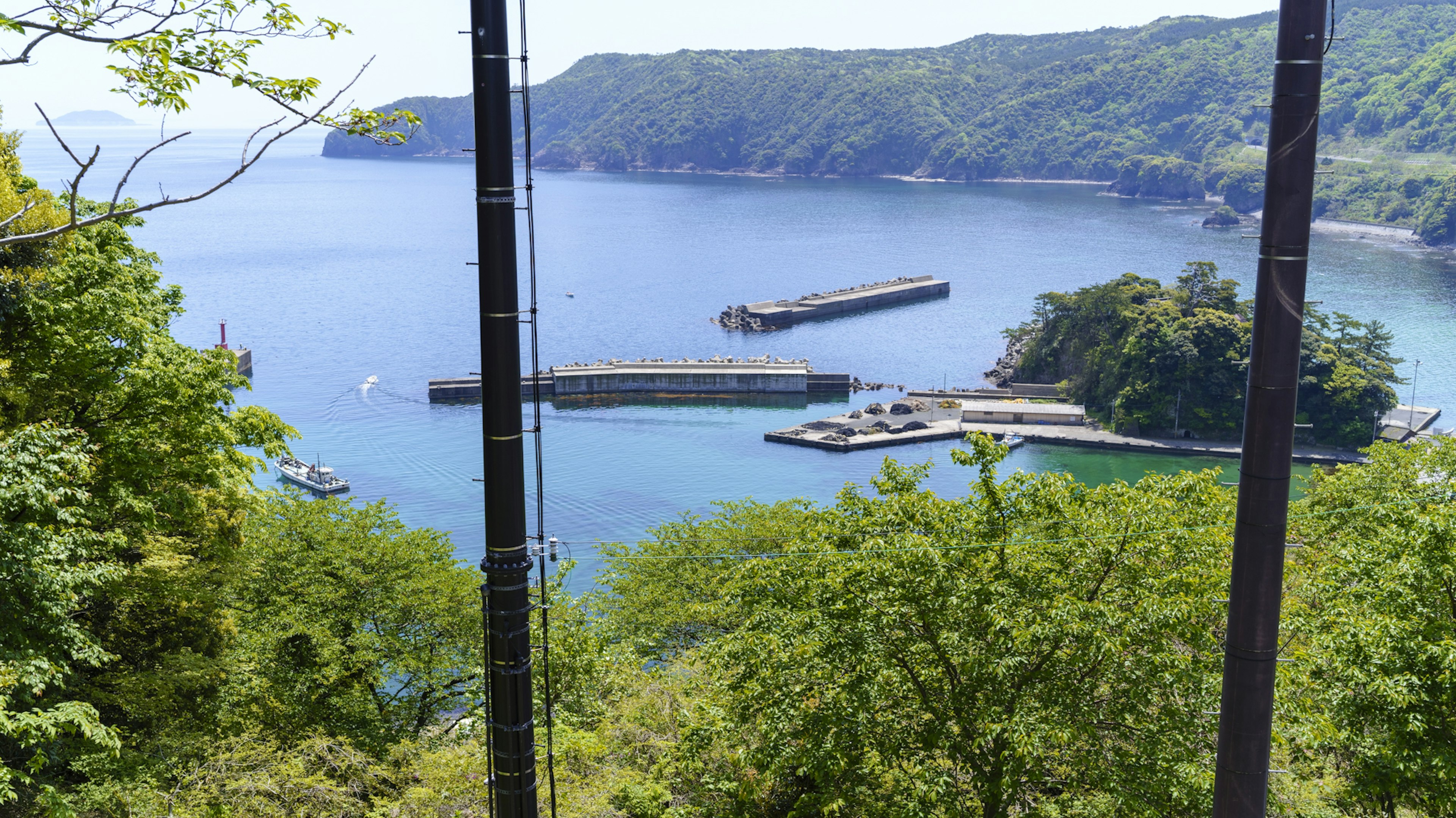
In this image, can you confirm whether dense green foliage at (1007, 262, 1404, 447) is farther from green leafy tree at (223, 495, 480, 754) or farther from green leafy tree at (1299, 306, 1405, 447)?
green leafy tree at (223, 495, 480, 754)

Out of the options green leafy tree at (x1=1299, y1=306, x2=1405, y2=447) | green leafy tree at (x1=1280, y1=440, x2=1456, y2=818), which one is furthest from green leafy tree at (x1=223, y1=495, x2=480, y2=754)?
green leafy tree at (x1=1299, y1=306, x2=1405, y2=447)

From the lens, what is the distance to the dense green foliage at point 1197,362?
71250 millimetres

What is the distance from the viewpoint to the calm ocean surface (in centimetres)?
6469

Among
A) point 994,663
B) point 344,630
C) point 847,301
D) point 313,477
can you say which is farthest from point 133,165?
point 847,301

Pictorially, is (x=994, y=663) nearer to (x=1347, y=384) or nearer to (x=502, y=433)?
(x=502, y=433)

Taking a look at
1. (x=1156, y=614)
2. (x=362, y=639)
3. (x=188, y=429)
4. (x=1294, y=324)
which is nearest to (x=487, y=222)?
(x=1294, y=324)

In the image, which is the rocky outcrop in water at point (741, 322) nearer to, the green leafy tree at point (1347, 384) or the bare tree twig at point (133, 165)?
the green leafy tree at point (1347, 384)

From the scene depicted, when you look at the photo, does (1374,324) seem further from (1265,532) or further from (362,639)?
(1265,532)

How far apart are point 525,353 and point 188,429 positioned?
2405 inches

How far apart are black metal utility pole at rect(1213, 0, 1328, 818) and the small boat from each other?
5866 centimetres

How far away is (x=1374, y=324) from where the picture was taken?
77688 mm

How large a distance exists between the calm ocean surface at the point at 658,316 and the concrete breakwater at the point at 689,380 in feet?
8.94

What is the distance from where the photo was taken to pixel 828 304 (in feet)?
379

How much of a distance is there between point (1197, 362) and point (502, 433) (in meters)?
77.0
